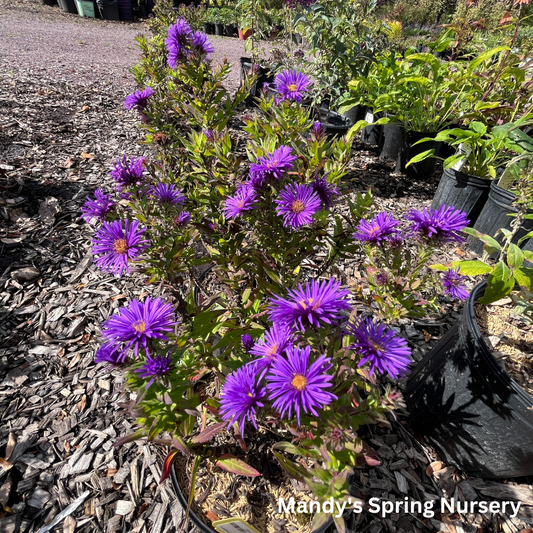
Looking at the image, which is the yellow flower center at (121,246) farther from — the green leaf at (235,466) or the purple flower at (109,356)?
the green leaf at (235,466)

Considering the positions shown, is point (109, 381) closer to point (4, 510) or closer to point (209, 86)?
point (4, 510)

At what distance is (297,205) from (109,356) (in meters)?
0.68

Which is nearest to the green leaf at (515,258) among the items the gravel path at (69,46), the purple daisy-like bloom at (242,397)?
the purple daisy-like bloom at (242,397)

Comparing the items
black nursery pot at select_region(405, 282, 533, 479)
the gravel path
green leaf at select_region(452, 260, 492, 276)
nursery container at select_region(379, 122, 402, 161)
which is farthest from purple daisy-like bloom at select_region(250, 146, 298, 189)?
the gravel path

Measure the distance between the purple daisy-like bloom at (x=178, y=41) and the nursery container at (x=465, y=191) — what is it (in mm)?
2161

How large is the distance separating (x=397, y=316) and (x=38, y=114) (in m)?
4.72

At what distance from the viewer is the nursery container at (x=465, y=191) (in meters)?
2.74

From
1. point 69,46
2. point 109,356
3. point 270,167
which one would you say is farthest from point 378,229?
point 69,46

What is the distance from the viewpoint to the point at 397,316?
3.89ft

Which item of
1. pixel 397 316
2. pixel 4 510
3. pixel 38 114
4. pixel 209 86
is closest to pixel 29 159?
A: pixel 38 114

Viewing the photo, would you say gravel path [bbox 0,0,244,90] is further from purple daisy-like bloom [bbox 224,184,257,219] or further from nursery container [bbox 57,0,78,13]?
purple daisy-like bloom [bbox 224,184,257,219]

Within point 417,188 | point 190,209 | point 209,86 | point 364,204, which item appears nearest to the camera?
point 364,204

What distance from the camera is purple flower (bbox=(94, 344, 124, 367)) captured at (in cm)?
88

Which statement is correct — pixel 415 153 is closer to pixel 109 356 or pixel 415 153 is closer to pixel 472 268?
pixel 472 268
